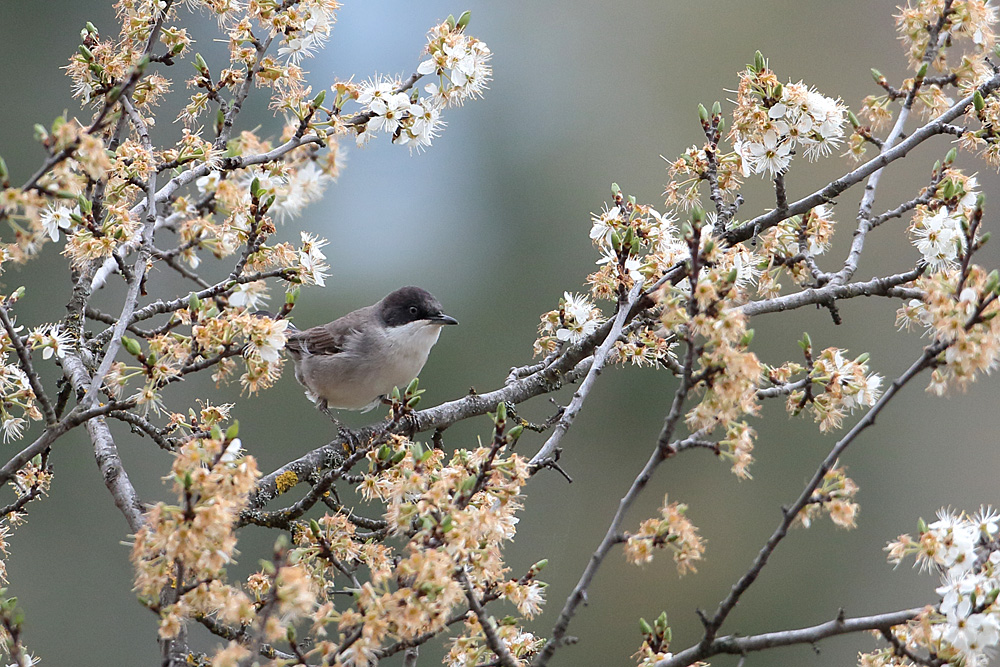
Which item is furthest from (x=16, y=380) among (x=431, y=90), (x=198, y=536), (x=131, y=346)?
(x=431, y=90)

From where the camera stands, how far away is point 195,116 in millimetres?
3480

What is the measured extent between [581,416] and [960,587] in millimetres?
14045

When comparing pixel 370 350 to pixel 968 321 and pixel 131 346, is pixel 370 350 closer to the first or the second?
pixel 131 346

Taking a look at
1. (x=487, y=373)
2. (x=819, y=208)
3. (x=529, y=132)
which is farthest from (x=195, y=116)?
(x=529, y=132)

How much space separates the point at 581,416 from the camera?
16234 mm

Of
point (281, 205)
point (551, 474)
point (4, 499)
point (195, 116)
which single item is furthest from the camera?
point (551, 474)

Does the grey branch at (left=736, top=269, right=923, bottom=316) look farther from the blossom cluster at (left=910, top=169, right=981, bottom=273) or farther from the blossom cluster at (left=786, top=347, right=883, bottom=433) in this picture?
the blossom cluster at (left=786, top=347, right=883, bottom=433)

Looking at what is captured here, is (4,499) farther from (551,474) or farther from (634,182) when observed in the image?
(634,182)

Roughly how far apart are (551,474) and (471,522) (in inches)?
482

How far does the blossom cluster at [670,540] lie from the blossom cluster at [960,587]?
0.47 meters

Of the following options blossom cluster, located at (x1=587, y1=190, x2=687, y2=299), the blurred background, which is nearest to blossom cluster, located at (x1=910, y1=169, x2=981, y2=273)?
blossom cluster, located at (x1=587, y1=190, x2=687, y2=299)

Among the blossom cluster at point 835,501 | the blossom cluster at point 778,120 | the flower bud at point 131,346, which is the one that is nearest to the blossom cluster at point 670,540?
the blossom cluster at point 835,501

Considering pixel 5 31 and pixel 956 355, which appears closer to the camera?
pixel 956 355

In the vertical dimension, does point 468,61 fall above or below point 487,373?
below
